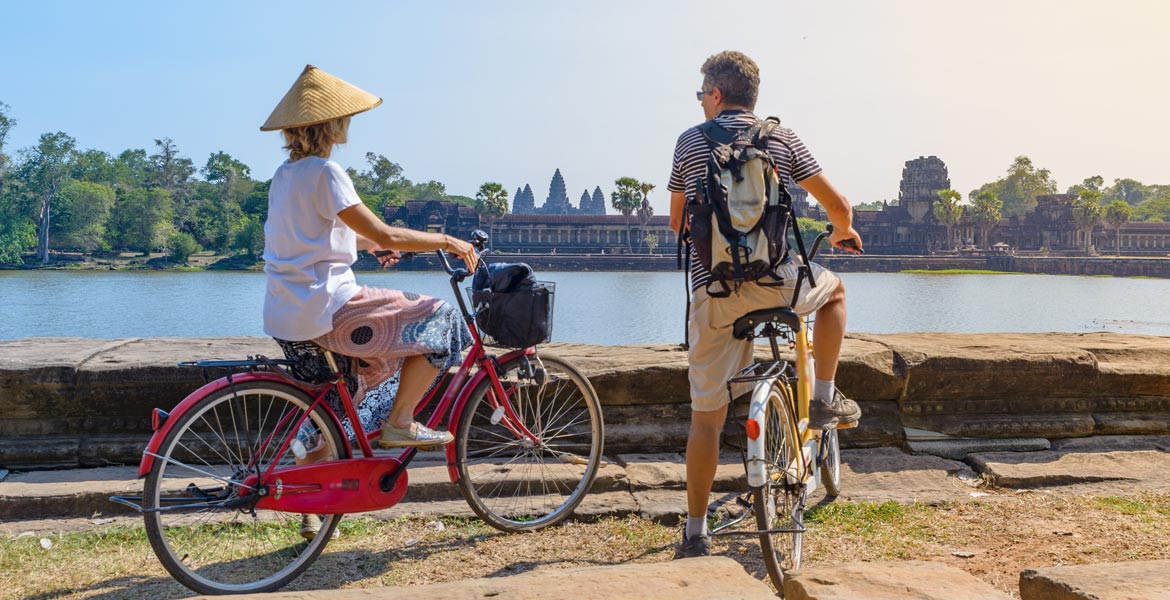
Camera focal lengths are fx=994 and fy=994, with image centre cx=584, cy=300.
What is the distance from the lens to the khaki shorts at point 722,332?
258 centimetres

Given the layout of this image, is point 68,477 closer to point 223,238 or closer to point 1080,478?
point 1080,478

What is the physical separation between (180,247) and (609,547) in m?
75.8

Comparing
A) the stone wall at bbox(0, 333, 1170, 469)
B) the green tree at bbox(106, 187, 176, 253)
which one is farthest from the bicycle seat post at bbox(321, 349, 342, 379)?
the green tree at bbox(106, 187, 176, 253)

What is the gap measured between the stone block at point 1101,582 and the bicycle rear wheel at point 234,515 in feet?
5.57

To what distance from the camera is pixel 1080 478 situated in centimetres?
381

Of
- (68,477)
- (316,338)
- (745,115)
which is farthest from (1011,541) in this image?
(68,477)

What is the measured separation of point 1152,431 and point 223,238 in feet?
267

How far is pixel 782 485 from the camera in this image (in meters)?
2.63

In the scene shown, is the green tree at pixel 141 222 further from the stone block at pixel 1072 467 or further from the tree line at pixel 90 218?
the stone block at pixel 1072 467

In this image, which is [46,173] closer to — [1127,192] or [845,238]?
[845,238]

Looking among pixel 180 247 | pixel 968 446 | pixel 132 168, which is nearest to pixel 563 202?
pixel 132 168

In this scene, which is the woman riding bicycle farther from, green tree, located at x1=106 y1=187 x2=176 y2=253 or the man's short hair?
green tree, located at x1=106 y1=187 x2=176 y2=253

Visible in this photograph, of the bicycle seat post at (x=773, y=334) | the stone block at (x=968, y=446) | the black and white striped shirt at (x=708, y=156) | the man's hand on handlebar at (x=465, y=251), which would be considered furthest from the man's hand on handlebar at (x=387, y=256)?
the stone block at (x=968, y=446)

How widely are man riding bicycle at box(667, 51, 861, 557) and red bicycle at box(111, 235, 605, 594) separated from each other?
579 mm
